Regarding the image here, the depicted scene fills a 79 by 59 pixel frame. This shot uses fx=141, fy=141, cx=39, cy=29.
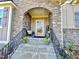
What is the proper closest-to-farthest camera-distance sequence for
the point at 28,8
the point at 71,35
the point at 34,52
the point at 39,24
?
the point at 34,52 → the point at 71,35 → the point at 28,8 → the point at 39,24

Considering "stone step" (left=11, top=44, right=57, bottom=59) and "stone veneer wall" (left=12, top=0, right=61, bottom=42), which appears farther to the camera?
"stone veneer wall" (left=12, top=0, right=61, bottom=42)

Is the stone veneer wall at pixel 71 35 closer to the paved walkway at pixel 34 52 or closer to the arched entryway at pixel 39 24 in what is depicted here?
the paved walkway at pixel 34 52

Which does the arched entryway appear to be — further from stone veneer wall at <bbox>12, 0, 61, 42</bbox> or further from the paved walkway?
the paved walkway

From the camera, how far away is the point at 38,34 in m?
14.1

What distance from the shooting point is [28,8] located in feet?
39.0

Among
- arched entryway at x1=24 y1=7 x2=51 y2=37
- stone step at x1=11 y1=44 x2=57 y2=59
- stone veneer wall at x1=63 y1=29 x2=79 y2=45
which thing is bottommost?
stone step at x1=11 y1=44 x2=57 y2=59

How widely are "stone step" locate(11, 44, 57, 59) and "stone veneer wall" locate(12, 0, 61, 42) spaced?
2.22m

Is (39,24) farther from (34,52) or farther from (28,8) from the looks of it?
(34,52)

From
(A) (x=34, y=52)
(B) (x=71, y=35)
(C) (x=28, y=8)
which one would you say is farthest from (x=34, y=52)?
(C) (x=28, y=8)

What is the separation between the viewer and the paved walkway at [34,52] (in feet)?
26.7

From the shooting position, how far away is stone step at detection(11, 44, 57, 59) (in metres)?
8.15

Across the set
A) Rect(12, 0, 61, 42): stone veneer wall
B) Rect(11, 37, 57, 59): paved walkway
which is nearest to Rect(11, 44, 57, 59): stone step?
Rect(11, 37, 57, 59): paved walkway

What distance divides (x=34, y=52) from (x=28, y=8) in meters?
4.51

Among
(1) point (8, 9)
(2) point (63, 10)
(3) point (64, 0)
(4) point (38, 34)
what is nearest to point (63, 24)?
(2) point (63, 10)
